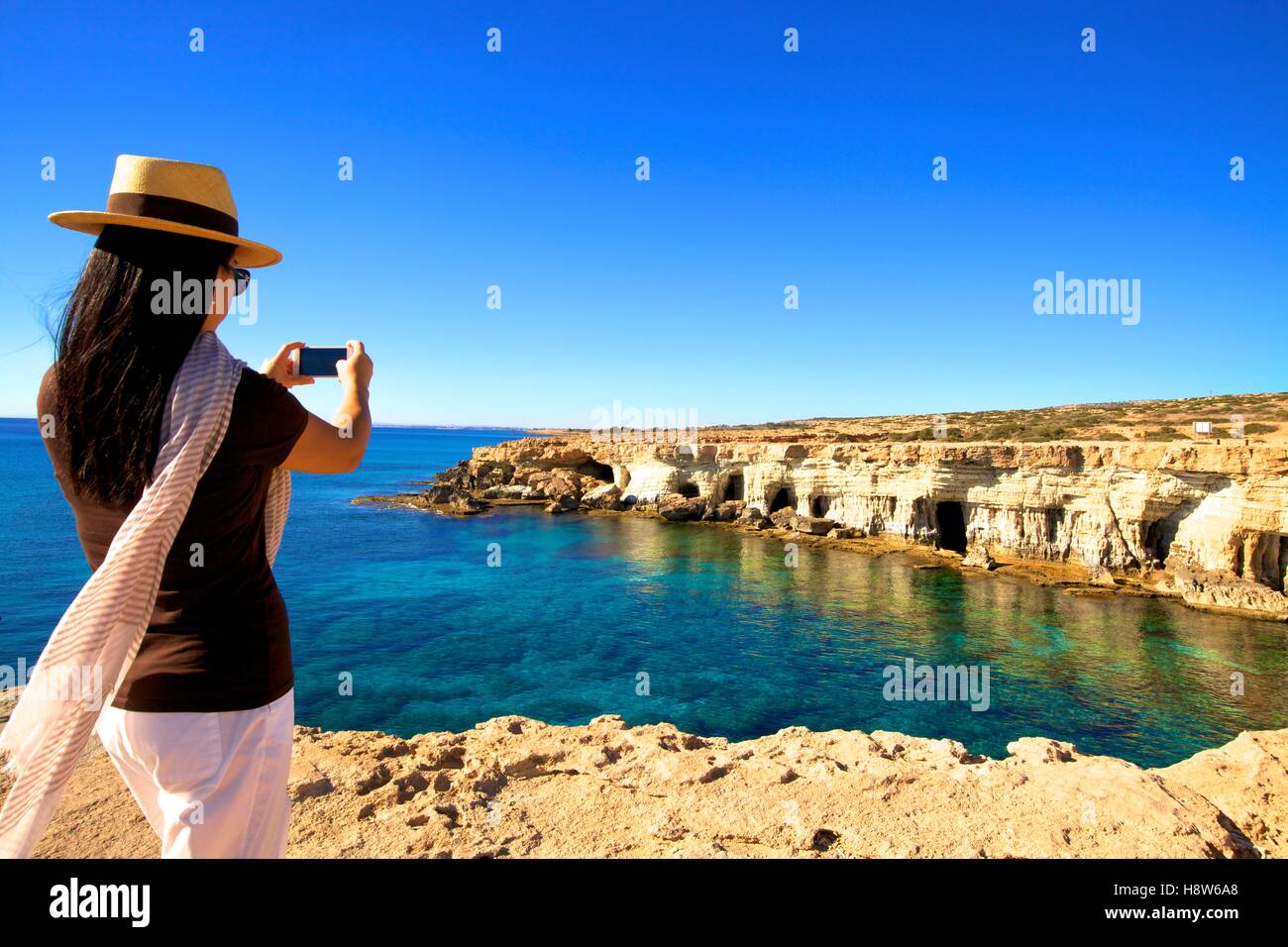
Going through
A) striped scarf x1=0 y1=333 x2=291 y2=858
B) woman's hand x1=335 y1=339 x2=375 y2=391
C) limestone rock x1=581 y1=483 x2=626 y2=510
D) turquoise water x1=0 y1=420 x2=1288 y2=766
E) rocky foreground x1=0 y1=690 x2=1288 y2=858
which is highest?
woman's hand x1=335 y1=339 x2=375 y2=391

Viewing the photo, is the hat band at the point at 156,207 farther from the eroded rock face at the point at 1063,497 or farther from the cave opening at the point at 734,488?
the cave opening at the point at 734,488

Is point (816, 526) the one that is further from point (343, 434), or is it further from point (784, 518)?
point (343, 434)

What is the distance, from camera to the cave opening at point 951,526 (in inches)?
1214

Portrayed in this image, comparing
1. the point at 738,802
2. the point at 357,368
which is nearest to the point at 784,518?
the point at 738,802

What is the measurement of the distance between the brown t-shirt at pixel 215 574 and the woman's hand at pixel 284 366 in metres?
0.55

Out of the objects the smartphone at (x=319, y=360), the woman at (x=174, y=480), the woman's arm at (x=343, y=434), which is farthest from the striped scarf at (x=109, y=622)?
the smartphone at (x=319, y=360)

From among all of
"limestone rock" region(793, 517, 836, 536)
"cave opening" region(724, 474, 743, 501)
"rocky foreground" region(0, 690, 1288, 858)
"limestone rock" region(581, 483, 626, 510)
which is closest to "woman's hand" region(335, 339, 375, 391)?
"rocky foreground" region(0, 690, 1288, 858)

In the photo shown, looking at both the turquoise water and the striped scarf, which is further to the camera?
the turquoise water

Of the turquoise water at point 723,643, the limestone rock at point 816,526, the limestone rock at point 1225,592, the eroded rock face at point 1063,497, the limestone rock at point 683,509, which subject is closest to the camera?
the turquoise water at point 723,643

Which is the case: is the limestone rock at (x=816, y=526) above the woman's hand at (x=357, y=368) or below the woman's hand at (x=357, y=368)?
below

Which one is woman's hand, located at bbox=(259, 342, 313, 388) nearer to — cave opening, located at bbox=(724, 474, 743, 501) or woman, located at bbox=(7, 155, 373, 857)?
woman, located at bbox=(7, 155, 373, 857)

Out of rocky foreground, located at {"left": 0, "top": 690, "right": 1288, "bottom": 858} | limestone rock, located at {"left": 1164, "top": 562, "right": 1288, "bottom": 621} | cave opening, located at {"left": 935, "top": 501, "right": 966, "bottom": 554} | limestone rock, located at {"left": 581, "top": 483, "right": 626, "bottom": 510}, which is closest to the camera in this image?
rocky foreground, located at {"left": 0, "top": 690, "right": 1288, "bottom": 858}

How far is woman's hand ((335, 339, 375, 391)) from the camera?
1.97m
